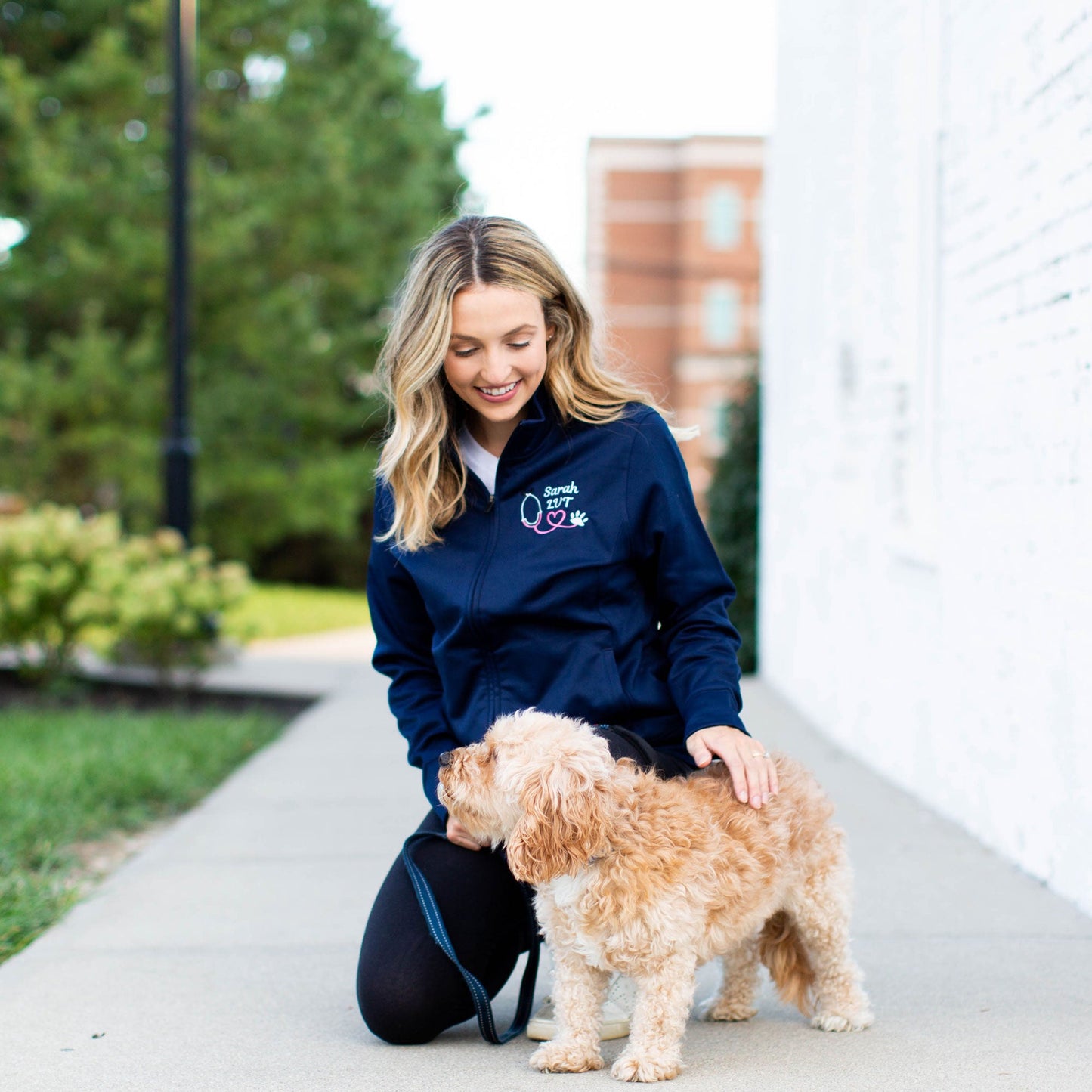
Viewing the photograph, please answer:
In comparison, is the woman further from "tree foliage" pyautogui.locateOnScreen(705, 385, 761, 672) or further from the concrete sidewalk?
"tree foliage" pyautogui.locateOnScreen(705, 385, 761, 672)

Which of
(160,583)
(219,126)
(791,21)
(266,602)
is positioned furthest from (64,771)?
(219,126)

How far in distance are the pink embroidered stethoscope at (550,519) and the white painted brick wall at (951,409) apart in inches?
66.4

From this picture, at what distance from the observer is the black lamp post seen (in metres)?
9.83

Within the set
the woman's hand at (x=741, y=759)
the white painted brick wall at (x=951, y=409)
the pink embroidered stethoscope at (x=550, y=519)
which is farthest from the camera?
the white painted brick wall at (x=951, y=409)

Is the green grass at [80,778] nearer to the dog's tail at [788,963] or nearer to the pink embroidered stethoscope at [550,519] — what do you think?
the pink embroidered stethoscope at [550,519]

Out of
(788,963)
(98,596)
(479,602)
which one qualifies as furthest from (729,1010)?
(98,596)

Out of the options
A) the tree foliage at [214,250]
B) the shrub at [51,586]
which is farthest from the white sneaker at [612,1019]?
the tree foliage at [214,250]

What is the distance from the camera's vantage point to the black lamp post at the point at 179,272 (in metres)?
9.83

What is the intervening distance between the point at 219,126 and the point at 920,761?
53.2 feet

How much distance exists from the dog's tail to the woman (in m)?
0.47

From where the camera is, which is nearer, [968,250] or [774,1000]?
[774,1000]

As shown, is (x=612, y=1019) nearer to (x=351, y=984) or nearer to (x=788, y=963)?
(x=788, y=963)

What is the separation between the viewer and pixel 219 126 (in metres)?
19.2

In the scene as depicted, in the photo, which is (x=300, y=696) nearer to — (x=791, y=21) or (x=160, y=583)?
(x=160, y=583)
